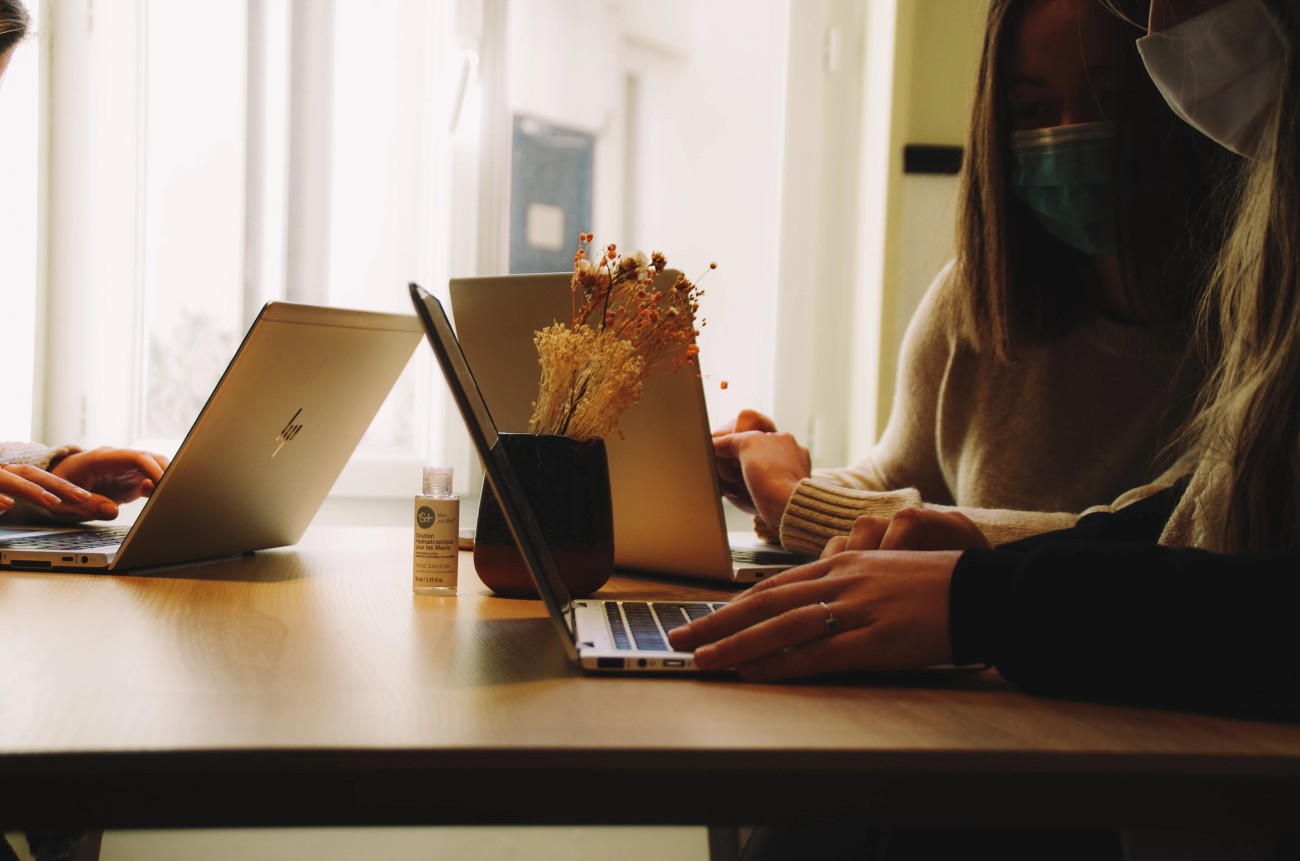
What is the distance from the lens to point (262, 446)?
1.06 meters

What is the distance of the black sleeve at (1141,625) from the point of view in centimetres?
65

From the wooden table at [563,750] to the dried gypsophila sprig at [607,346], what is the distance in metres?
0.32

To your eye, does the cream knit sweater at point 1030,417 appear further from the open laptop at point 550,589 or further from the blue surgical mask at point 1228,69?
the open laptop at point 550,589

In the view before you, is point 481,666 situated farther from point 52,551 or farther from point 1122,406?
point 1122,406

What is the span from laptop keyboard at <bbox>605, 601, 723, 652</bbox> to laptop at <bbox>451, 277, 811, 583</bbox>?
0.45ft

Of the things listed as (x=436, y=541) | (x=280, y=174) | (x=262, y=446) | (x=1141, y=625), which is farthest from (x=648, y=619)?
(x=280, y=174)

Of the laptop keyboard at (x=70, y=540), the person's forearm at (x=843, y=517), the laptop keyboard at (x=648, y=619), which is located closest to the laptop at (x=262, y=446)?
the laptop keyboard at (x=70, y=540)

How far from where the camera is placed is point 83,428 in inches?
94.6

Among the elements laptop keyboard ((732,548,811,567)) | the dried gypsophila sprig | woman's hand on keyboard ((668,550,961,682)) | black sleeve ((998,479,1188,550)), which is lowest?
laptop keyboard ((732,548,811,567))

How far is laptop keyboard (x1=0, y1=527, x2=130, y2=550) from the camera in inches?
42.7

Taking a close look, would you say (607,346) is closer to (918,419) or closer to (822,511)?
(822,511)

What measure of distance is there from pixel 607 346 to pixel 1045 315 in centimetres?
86

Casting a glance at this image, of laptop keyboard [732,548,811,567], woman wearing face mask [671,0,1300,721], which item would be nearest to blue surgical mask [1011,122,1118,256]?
woman wearing face mask [671,0,1300,721]

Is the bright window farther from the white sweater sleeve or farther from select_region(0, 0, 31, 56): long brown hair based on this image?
the white sweater sleeve
